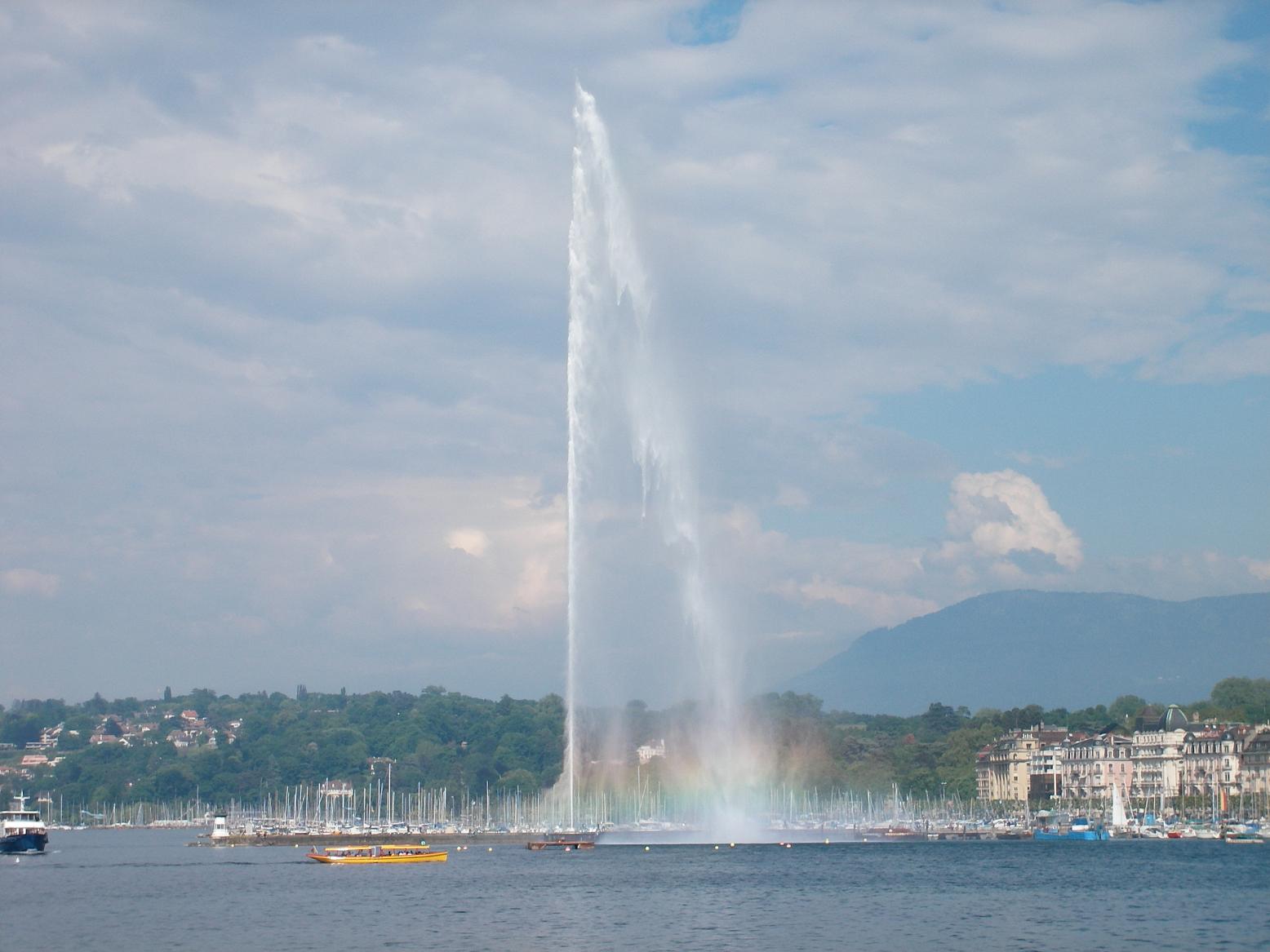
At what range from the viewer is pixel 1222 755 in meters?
159

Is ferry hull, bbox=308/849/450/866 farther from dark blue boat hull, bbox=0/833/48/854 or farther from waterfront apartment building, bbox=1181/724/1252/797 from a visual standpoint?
waterfront apartment building, bbox=1181/724/1252/797

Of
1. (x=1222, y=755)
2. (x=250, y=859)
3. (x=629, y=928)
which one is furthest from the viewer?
(x=1222, y=755)

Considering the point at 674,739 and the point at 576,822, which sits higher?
the point at 674,739

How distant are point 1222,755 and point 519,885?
10941 cm

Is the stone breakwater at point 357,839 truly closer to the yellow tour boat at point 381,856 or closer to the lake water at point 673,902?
the lake water at point 673,902

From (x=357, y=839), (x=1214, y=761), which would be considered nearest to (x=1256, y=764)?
(x=1214, y=761)

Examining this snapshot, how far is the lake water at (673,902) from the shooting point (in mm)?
50875

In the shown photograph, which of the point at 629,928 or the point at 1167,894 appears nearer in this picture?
the point at 629,928

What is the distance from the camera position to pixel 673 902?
6200 cm

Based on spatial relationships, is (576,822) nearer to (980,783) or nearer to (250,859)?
(250,859)

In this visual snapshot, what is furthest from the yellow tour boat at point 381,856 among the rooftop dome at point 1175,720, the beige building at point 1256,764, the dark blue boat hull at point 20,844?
the rooftop dome at point 1175,720

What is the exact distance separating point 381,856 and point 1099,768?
102912 millimetres

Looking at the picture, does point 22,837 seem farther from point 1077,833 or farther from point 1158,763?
point 1158,763

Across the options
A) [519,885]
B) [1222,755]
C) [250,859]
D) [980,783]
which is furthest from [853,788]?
[519,885]
